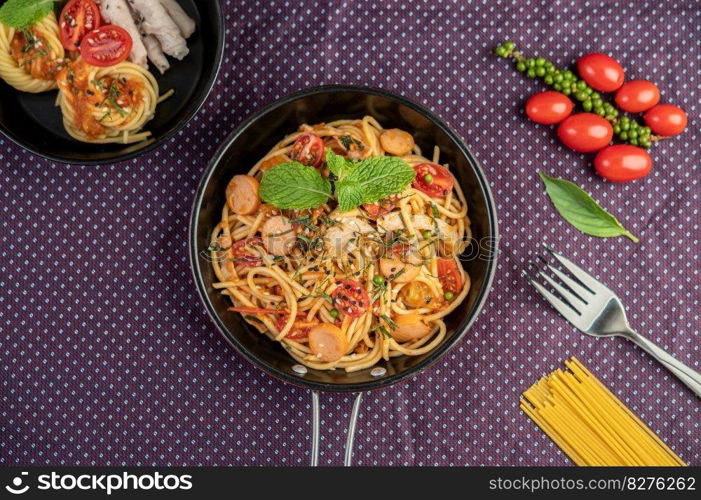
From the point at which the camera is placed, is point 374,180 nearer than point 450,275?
Yes

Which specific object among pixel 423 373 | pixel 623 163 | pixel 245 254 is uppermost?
pixel 623 163

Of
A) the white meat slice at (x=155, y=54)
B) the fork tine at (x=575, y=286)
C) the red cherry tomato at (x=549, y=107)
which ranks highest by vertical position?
the red cherry tomato at (x=549, y=107)

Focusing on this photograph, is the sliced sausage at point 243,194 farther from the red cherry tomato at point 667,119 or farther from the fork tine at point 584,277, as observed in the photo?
the red cherry tomato at point 667,119

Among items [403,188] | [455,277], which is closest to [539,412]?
Answer: [455,277]

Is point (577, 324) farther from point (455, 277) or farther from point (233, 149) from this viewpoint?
point (233, 149)

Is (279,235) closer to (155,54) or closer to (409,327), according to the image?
(409,327)

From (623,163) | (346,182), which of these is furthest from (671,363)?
(346,182)

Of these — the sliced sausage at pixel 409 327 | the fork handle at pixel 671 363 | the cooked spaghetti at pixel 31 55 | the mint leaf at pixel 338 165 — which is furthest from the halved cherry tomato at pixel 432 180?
the cooked spaghetti at pixel 31 55
